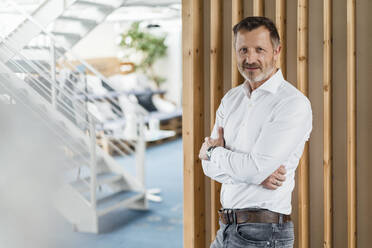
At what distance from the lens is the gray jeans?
174 cm

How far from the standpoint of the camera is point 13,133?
258cm

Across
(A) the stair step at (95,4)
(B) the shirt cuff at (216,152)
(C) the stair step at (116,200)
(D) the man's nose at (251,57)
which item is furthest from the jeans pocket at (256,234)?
(A) the stair step at (95,4)

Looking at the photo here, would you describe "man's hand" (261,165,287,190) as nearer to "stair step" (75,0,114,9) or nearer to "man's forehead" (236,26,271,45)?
"man's forehead" (236,26,271,45)

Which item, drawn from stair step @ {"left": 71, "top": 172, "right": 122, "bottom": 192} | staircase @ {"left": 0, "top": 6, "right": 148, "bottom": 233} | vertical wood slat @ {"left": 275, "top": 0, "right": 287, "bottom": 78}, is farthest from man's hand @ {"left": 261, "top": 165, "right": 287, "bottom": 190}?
stair step @ {"left": 71, "top": 172, "right": 122, "bottom": 192}

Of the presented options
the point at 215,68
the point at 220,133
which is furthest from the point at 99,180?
the point at 220,133

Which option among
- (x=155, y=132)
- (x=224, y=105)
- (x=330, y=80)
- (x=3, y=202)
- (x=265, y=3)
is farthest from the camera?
(x=155, y=132)

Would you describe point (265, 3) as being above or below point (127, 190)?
above

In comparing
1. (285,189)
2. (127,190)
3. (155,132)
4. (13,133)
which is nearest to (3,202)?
(13,133)

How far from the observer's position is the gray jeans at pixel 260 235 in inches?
68.3

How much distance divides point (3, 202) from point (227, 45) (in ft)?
4.77

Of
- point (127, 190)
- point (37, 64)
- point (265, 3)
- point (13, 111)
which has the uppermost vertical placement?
point (265, 3)

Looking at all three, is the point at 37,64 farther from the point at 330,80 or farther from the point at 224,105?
the point at 330,80

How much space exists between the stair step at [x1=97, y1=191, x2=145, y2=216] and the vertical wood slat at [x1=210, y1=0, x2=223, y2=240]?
199 centimetres

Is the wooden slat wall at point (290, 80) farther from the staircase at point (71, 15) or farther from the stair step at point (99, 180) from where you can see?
the staircase at point (71, 15)
